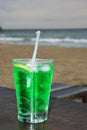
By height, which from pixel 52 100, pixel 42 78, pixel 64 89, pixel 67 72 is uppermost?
pixel 42 78

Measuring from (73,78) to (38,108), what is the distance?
5691mm

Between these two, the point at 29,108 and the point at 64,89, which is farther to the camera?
the point at 64,89

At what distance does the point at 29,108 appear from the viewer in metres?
0.98

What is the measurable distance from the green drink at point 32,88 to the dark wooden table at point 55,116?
0.03 m

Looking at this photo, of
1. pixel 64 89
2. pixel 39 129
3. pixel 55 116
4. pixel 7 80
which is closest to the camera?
pixel 39 129

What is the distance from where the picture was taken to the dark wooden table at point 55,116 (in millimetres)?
950

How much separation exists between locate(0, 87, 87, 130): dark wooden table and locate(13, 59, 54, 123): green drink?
0.10ft

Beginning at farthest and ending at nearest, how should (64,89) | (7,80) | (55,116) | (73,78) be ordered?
(73,78) < (7,80) < (64,89) < (55,116)

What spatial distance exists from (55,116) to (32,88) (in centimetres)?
14

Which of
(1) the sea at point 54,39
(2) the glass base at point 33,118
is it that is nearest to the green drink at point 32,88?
(2) the glass base at point 33,118

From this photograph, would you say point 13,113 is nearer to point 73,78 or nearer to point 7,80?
point 7,80

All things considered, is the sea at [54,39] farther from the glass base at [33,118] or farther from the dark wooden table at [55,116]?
the glass base at [33,118]

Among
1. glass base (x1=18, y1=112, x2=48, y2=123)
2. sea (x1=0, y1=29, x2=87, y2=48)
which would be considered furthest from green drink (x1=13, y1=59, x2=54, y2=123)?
Answer: sea (x1=0, y1=29, x2=87, y2=48)

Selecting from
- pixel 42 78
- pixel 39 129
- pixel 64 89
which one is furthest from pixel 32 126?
pixel 64 89
